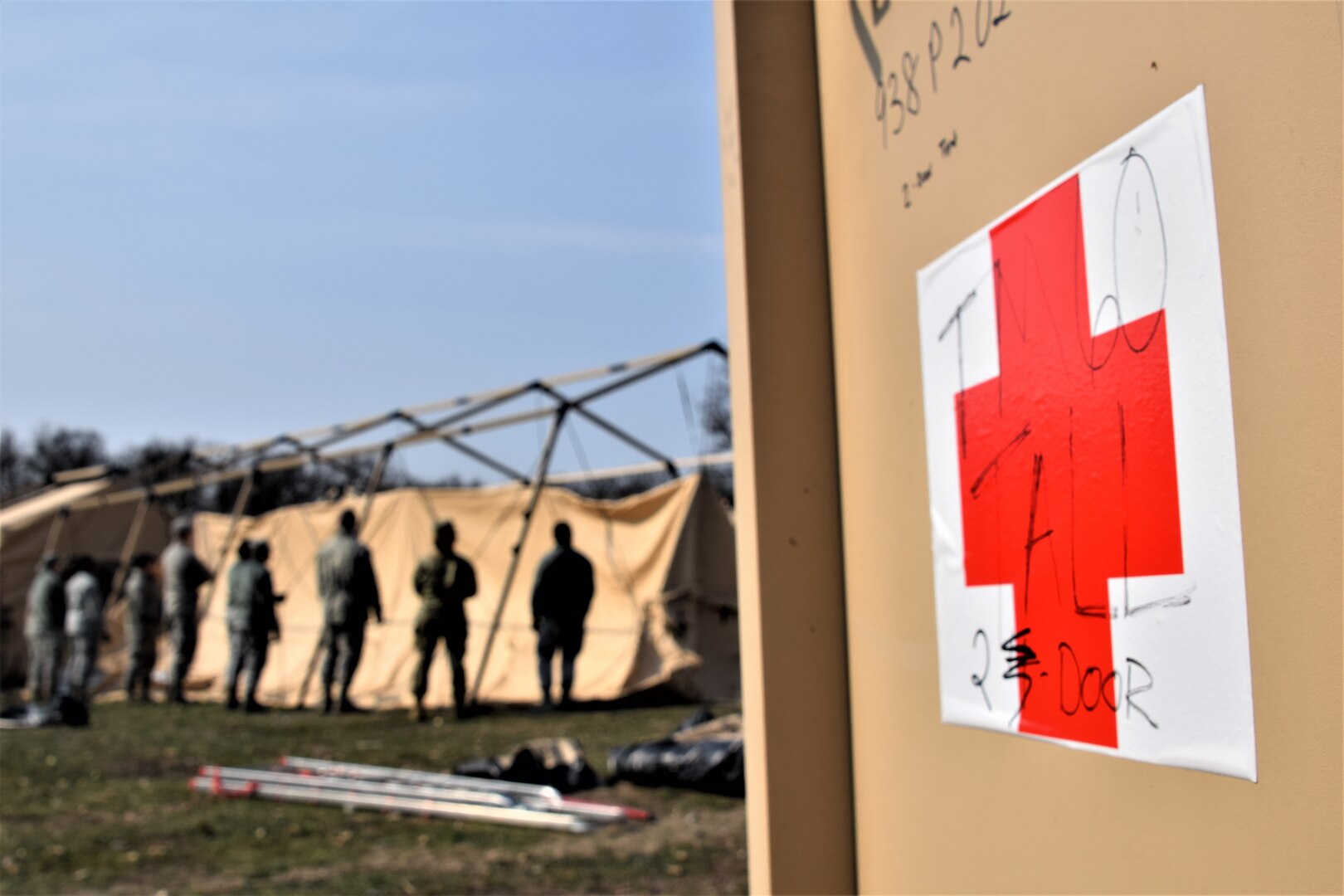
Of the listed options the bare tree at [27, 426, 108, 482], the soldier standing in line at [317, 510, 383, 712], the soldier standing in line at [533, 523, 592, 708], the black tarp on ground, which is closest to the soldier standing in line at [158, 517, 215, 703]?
the soldier standing in line at [317, 510, 383, 712]

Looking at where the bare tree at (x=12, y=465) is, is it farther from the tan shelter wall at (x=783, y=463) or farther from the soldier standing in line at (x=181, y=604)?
the tan shelter wall at (x=783, y=463)

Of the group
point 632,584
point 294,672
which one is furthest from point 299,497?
point 632,584

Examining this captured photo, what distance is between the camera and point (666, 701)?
9586mm

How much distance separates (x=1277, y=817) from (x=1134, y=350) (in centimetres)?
36

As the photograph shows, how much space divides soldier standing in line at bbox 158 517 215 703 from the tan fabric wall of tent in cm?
85

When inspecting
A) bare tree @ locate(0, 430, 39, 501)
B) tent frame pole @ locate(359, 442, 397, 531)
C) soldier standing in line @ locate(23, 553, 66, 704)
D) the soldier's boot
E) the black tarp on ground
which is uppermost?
bare tree @ locate(0, 430, 39, 501)

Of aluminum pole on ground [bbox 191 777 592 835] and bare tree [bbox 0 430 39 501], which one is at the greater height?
bare tree [bbox 0 430 39 501]

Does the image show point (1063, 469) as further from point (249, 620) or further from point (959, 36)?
point (249, 620)

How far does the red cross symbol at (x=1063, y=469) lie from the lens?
35.4 inches

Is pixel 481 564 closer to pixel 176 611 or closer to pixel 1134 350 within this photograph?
pixel 176 611

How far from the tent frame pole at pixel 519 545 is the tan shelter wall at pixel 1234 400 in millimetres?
8350

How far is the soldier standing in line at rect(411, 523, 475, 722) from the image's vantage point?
9.20 meters

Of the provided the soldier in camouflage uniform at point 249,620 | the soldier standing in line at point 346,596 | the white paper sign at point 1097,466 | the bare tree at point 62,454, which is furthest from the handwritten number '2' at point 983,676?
the bare tree at point 62,454

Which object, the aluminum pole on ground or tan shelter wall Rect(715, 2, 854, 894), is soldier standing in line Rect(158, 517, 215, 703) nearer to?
the aluminum pole on ground
